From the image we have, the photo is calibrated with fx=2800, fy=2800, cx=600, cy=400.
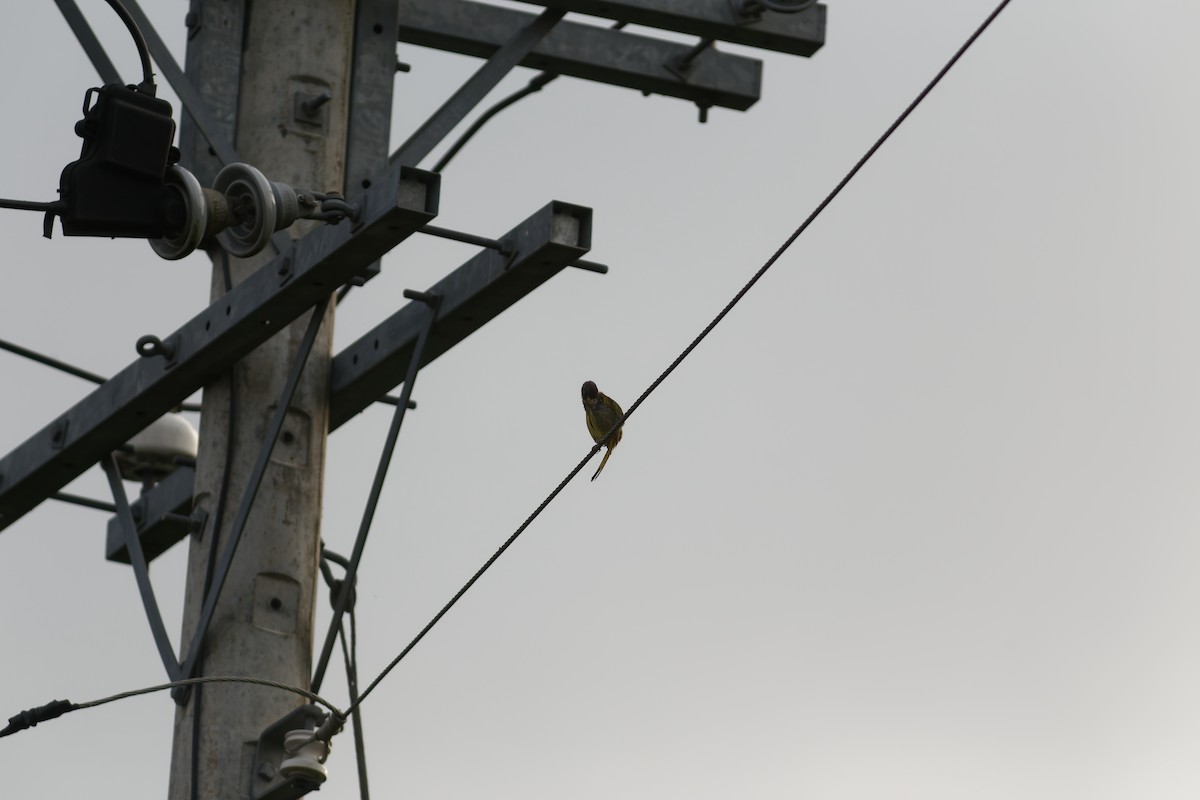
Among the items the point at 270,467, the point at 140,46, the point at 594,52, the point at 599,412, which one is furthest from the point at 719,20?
the point at 140,46

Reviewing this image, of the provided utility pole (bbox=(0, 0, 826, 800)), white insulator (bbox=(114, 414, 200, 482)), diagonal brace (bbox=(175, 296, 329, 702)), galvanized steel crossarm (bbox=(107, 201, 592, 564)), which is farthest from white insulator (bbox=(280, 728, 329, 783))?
white insulator (bbox=(114, 414, 200, 482))

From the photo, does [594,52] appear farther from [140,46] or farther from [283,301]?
[140,46]

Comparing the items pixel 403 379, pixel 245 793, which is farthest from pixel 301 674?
pixel 403 379

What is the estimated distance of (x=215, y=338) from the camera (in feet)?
36.7

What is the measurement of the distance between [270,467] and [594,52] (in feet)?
8.98

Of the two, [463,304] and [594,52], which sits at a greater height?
[594,52]

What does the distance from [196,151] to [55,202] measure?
9.30ft

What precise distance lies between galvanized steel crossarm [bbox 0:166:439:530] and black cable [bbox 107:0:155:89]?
1.20 metres

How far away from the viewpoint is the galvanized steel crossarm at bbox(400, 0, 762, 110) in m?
12.7

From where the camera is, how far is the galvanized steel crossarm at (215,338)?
1032 cm

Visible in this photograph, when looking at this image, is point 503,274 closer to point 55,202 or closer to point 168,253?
point 168,253

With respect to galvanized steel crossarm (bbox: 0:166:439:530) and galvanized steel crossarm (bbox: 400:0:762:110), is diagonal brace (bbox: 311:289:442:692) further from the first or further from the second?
galvanized steel crossarm (bbox: 400:0:762:110)

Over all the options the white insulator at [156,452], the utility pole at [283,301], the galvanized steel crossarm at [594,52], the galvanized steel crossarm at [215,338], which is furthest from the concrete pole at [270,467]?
the white insulator at [156,452]

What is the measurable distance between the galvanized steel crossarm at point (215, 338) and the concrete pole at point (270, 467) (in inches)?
9.6
